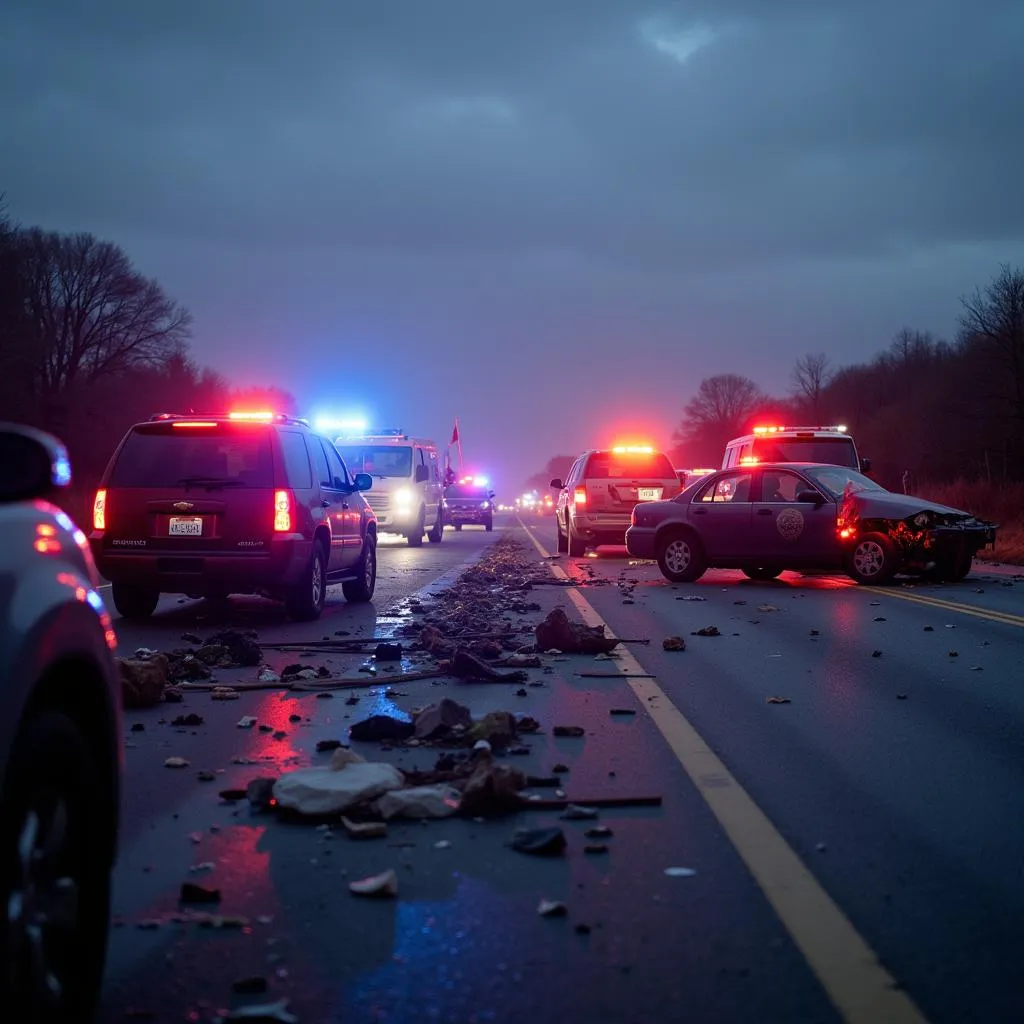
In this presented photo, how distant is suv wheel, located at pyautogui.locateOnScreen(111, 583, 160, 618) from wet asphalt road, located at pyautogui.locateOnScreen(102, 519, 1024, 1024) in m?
5.28

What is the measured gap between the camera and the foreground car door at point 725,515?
19078 mm

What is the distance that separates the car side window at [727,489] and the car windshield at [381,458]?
12988 mm

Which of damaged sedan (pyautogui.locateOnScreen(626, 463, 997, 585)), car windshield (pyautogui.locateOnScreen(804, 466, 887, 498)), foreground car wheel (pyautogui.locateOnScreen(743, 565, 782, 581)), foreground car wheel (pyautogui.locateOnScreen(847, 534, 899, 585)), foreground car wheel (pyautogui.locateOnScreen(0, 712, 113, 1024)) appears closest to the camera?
foreground car wheel (pyautogui.locateOnScreen(0, 712, 113, 1024))

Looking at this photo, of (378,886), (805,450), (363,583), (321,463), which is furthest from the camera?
(805,450)

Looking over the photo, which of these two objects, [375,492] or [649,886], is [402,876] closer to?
[649,886]

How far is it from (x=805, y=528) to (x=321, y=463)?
7.17 m

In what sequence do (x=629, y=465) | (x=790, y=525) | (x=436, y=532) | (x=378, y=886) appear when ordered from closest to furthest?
1. (x=378, y=886)
2. (x=790, y=525)
3. (x=629, y=465)
4. (x=436, y=532)

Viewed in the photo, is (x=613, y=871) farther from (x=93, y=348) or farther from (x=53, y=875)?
(x=93, y=348)

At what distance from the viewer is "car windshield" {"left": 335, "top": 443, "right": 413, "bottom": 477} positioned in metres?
31.4

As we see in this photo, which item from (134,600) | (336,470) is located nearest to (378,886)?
(134,600)

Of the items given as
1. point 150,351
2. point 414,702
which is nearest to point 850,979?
point 414,702

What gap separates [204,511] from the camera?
1313cm

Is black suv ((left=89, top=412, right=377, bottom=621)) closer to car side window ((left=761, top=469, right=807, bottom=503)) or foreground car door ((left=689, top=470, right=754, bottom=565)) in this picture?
foreground car door ((left=689, top=470, right=754, bottom=565))

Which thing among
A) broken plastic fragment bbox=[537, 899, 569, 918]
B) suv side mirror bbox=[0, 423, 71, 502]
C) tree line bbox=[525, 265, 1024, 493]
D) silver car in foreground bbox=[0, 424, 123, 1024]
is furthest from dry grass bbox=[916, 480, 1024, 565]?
suv side mirror bbox=[0, 423, 71, 502]
